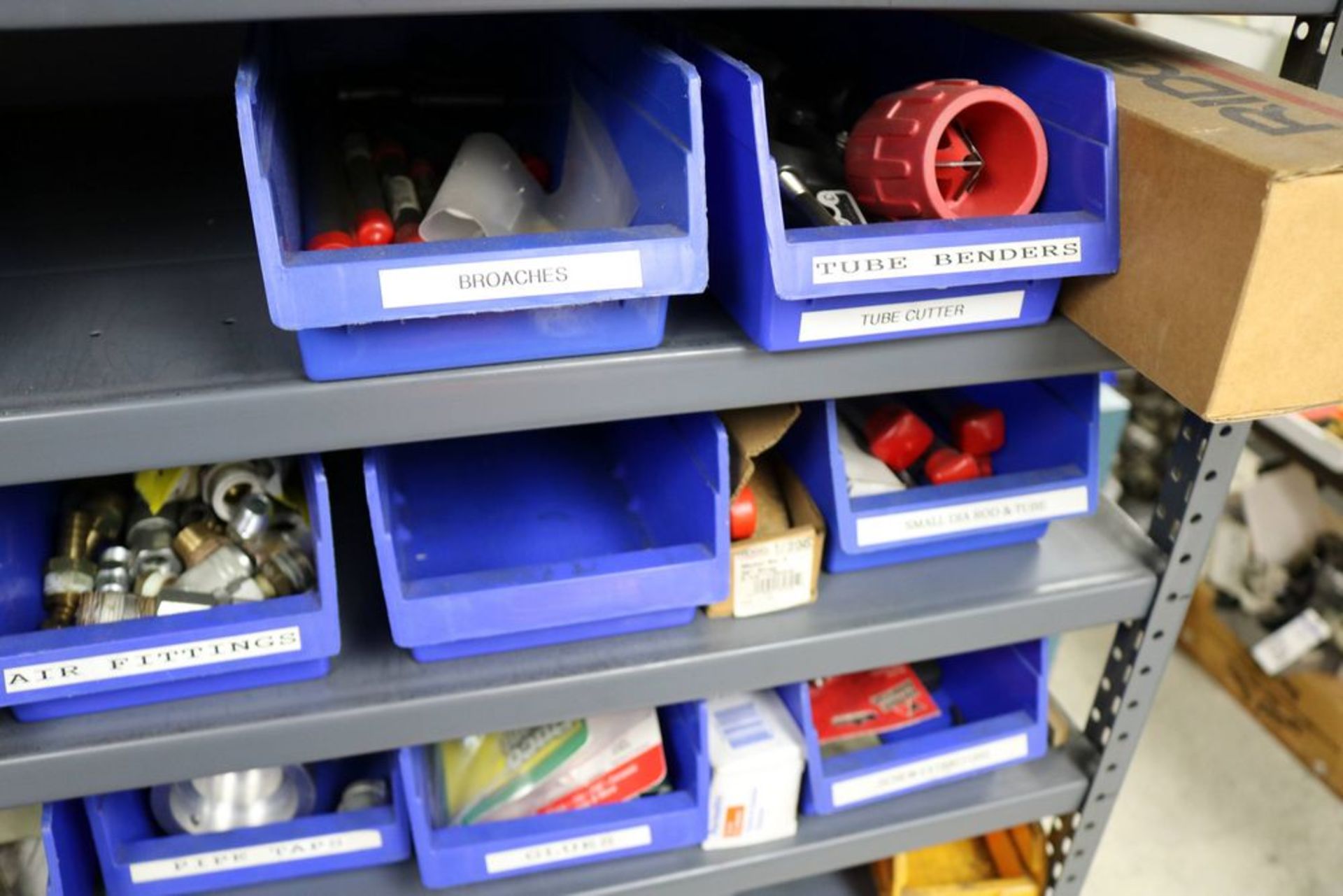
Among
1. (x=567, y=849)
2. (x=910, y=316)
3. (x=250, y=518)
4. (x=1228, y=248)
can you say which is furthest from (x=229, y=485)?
(x=1228, y=248)

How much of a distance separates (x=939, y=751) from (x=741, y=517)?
0.29m

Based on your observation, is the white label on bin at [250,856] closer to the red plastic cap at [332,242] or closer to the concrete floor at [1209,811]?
the red plastic cap at [332,242]

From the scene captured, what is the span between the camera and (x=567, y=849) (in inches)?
31.9

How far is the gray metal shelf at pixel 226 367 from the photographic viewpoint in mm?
556

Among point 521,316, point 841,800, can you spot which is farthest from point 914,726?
point 521,316

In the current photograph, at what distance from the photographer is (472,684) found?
0.71 m

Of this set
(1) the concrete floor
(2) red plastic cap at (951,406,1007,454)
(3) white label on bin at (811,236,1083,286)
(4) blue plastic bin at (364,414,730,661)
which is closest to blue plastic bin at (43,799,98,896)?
(4) blue plastic bin at (364,414,730,661)

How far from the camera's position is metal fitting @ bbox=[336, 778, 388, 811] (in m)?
0.86

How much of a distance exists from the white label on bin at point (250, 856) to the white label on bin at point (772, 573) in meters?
0.33

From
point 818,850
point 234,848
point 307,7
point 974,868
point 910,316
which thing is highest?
point 307,7

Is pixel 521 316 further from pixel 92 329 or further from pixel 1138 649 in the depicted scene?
pixel 1138 649

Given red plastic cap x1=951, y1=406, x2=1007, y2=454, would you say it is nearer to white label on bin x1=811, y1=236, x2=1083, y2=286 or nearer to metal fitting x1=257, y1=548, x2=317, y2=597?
white label on bin x1=811, y1=236, x2=1083, y2=286

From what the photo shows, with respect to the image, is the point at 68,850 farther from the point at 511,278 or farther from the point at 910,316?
the point at 910,316

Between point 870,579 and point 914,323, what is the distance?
26 centimetres
